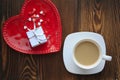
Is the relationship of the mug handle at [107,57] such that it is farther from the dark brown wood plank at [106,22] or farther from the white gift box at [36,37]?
the white gift box at [36,37]

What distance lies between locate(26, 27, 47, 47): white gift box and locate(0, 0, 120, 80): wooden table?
0.15 feet

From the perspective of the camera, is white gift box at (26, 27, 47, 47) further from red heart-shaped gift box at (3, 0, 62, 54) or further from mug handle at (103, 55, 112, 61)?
mug handle at (103, 55, 112, 61)

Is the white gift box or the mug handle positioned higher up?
the white gift box

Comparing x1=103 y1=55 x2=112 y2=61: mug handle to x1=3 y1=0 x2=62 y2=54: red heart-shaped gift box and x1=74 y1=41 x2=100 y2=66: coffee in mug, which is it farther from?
x1=3 y1=0 x2=62 y2=54: red heart-shaped gift box

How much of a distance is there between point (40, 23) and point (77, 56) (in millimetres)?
164

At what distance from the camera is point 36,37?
3.14 ft

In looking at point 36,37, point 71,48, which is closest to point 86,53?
point 71,48

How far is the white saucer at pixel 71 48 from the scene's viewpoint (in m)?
0.96

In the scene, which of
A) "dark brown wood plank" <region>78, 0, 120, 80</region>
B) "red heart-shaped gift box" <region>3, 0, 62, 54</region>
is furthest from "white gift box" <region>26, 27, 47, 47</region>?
"dark brown wood plank" <region>78, 0, 120, 80</region>

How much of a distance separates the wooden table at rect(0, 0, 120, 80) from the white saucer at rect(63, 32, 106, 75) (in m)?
0.02

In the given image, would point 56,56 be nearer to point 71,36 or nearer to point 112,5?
point 71,36

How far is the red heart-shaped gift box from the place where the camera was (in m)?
0.98

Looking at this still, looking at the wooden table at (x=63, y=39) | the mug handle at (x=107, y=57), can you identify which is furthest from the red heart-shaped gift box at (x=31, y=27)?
the mug handle at (x=107, y=57)

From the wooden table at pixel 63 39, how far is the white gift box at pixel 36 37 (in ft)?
0.15
